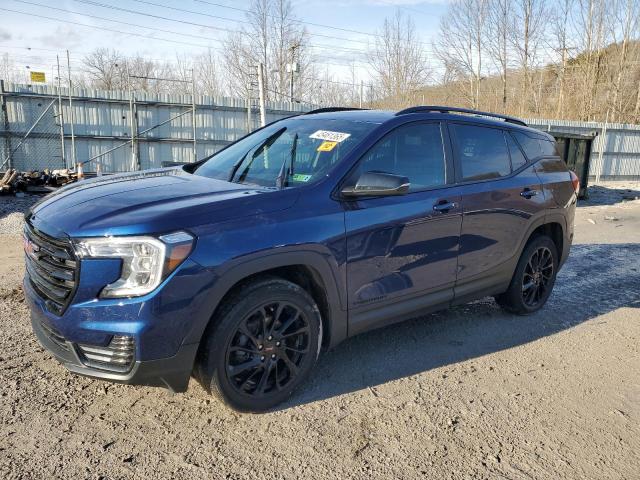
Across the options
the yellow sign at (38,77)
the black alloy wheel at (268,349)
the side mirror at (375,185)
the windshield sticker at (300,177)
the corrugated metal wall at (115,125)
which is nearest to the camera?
the black alloy wheel at (268,349)

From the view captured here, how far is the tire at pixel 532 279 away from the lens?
4758 mm

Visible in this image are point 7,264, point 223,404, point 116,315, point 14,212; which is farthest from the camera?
point 14,212

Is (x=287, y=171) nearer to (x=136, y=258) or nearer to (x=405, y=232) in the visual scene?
(x=405, y=232)

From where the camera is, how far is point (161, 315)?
259 cm

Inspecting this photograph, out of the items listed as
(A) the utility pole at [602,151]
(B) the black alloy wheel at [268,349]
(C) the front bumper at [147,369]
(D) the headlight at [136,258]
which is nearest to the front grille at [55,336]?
(C) the front bumper at [147,369]

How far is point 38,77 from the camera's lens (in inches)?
705

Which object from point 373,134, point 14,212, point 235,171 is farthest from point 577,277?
point 14,212

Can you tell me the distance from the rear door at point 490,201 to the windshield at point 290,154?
1.00 m

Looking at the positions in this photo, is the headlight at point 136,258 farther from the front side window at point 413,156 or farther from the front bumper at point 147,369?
the front side window at point 413,156

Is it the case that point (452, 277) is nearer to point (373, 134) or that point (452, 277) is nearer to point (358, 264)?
point (358, 264)

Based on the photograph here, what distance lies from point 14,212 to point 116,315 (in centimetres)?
850

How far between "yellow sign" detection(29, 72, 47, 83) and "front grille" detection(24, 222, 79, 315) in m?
17.6

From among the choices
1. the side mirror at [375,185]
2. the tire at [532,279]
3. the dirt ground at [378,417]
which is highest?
the side mirror at [375,185]

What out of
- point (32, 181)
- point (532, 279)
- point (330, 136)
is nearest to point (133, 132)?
point (32, 181)
